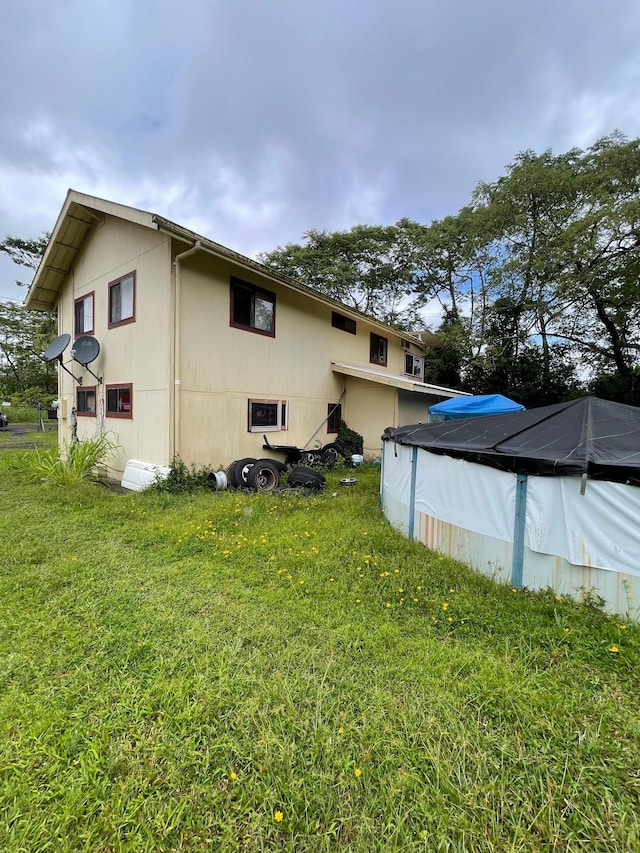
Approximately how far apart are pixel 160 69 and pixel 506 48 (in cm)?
825

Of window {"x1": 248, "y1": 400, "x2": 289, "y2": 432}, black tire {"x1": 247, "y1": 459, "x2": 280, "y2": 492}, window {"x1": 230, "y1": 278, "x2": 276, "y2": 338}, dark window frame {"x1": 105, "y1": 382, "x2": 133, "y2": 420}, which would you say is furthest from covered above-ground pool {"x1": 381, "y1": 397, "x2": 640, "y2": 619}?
dark window frame {"x1": 105, "y1": 382, "x2": 133, "y2": 420}

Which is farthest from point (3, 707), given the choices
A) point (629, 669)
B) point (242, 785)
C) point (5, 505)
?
point (5, 505)

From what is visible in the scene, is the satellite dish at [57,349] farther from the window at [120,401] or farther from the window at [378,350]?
the window at [378,350]

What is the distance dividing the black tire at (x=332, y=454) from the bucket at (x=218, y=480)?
12.0 feet

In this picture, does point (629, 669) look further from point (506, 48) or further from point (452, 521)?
point (506, 48)

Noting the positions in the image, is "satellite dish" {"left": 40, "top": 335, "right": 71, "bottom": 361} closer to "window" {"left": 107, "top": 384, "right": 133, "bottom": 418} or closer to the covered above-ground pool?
"window" {"left": 107, "top": 384, "right": 133, "bottom": 418}

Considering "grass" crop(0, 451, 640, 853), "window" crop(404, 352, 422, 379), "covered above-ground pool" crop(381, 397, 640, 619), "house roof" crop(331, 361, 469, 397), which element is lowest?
"grass" crop(0, 451, 640, 853)

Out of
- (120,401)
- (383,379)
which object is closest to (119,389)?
(120,401)

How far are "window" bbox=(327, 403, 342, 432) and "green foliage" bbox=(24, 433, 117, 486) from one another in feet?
20.8

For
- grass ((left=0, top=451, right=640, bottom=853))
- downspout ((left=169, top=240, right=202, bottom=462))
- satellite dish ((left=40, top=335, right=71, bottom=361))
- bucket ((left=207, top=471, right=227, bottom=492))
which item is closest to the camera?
grass ((left=0, top=451, right=640, bottom=853))

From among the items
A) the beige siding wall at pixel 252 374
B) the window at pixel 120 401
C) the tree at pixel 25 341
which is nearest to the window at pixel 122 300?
the window at pixel 120 401

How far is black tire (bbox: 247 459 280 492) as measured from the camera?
24.7 ft

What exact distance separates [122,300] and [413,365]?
12.6 meters

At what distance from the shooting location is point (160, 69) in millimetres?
8383
